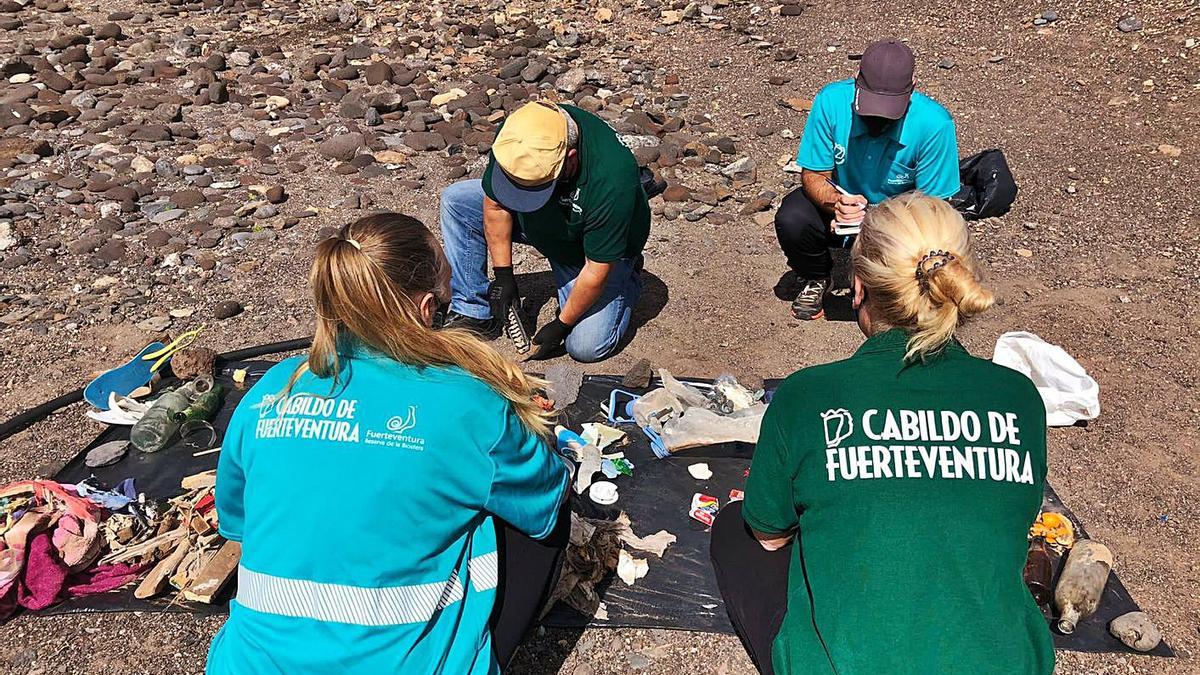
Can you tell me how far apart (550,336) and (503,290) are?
0.33 m

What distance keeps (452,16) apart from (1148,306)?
6504mm

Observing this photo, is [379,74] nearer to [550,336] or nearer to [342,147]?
[342,147]

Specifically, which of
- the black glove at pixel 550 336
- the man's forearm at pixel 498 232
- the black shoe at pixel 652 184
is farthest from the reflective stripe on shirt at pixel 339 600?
the black shoe at pixel 652 184

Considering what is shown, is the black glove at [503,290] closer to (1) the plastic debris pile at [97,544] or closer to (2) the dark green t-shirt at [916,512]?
(1) the plastic debris pile at [97,544]

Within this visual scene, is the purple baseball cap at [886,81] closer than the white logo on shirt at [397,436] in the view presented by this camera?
No

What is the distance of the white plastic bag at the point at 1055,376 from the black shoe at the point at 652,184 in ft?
7.38

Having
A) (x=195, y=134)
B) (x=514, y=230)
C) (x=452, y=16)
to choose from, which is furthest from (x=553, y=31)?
(x=514, y=230)

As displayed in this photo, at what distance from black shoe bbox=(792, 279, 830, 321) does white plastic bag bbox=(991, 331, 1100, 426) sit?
2.92ft

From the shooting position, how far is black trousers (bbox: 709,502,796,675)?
7.16ft

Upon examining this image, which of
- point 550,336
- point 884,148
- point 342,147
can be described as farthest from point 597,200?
point 342,147

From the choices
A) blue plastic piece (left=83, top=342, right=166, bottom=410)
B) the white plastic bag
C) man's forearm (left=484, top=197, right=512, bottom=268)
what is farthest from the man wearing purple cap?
blue plastic piece (left=83, top=342, right=166, bottom=410)

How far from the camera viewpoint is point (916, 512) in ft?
5.74

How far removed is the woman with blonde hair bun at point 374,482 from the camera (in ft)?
6.05

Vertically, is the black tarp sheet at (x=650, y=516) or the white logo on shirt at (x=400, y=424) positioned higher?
the white logo on shirt at (x=400, y=424)
